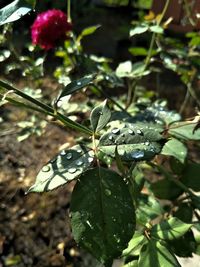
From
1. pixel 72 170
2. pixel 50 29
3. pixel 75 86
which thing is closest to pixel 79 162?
pixel 72 170

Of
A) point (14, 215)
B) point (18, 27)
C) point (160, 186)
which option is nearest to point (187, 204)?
point (160, 186)

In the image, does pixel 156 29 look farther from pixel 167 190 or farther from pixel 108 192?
pixel 108 192

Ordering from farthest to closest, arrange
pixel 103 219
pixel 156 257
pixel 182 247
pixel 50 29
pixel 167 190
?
pixel 50 29, pixel 167 190, pixel 182 247, pixel 156 257, pixel 103 219

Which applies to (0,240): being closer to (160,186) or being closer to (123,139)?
(160,186)

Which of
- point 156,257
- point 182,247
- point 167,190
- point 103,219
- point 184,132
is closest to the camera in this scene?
point 103,219

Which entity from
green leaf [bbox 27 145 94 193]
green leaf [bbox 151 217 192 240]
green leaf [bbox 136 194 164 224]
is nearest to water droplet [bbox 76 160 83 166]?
green leaf [bbox 27 145 94 193]

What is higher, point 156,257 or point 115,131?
point 115,131
